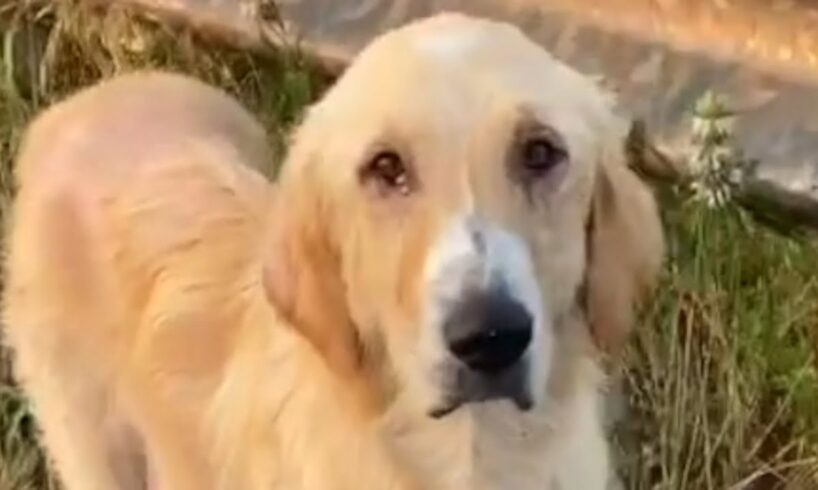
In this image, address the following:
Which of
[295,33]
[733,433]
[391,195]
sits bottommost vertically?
[733,433]

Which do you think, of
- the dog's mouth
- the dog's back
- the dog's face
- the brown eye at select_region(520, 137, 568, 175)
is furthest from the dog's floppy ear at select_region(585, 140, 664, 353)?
the dog's back

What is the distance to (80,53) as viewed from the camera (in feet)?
16.3

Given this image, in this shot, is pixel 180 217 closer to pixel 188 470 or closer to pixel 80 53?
pixel 188 470

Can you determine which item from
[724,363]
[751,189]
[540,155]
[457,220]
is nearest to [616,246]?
Result: [540,155]

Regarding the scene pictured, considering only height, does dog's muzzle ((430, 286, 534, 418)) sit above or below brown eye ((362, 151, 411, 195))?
below

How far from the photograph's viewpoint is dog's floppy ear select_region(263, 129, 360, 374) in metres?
3.18

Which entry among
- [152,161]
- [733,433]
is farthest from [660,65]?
[152,161]

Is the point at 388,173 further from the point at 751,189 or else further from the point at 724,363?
the point at 724,363

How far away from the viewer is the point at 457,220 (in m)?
2.92

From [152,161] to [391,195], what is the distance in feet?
2.67

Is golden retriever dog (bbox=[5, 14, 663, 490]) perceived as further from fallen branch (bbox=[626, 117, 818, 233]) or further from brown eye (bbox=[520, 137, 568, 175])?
fallen branch (bbox=[626, 117, 818, 233])

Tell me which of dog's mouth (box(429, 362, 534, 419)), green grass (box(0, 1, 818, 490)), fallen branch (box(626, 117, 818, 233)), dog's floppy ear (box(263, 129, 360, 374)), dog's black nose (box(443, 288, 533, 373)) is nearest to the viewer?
dog's black nose (box(443, 288, 533, 373))

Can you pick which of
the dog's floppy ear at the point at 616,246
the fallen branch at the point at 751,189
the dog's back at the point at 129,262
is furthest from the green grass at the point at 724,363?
the dog's floppy ear at the point at 616,246

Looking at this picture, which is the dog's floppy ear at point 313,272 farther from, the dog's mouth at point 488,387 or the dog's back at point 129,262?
the dog's back at point 129,262
